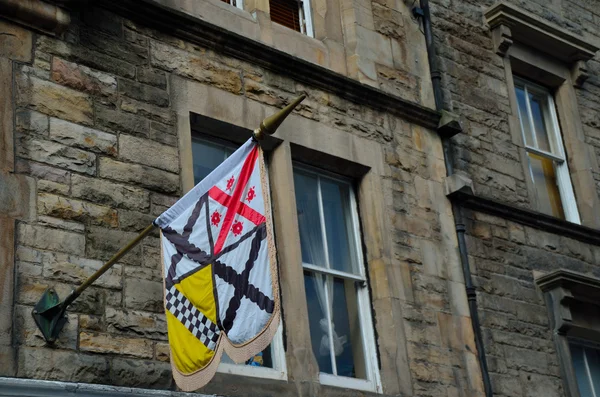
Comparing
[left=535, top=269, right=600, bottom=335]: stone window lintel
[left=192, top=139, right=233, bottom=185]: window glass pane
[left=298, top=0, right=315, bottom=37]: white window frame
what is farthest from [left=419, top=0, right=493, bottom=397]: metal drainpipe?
[left=192, top=139, right=233, bottom=185]: window glass pane

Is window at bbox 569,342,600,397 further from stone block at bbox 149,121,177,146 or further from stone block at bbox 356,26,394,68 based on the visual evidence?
stone block at bbox 149,121,177,146

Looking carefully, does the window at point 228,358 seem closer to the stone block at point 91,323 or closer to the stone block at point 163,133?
the stone block at point 163,133

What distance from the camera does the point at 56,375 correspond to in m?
7.46

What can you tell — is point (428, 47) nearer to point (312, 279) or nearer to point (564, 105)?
point (564, 105)

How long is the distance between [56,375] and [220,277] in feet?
4.21

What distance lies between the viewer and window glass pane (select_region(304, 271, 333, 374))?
31.8 feet

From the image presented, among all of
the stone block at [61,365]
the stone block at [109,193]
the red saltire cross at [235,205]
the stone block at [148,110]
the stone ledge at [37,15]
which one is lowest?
the stone block at [61,365]

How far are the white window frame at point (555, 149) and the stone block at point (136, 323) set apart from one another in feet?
19.0

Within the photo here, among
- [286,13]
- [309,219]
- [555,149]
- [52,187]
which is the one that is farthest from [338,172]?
[555,149]

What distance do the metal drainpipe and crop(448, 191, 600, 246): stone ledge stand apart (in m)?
0.15

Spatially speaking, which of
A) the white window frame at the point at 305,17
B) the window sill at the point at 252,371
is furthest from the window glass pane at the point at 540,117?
the window sill at the point at 252,371

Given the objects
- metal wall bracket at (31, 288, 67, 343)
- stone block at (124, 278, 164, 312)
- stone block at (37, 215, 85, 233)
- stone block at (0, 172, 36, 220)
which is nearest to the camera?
metal wall bracket at (31, 288, 67, 343)

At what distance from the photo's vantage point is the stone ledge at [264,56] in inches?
368

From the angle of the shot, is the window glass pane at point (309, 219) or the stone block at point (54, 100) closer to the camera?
the stone block at point (54, 100)
